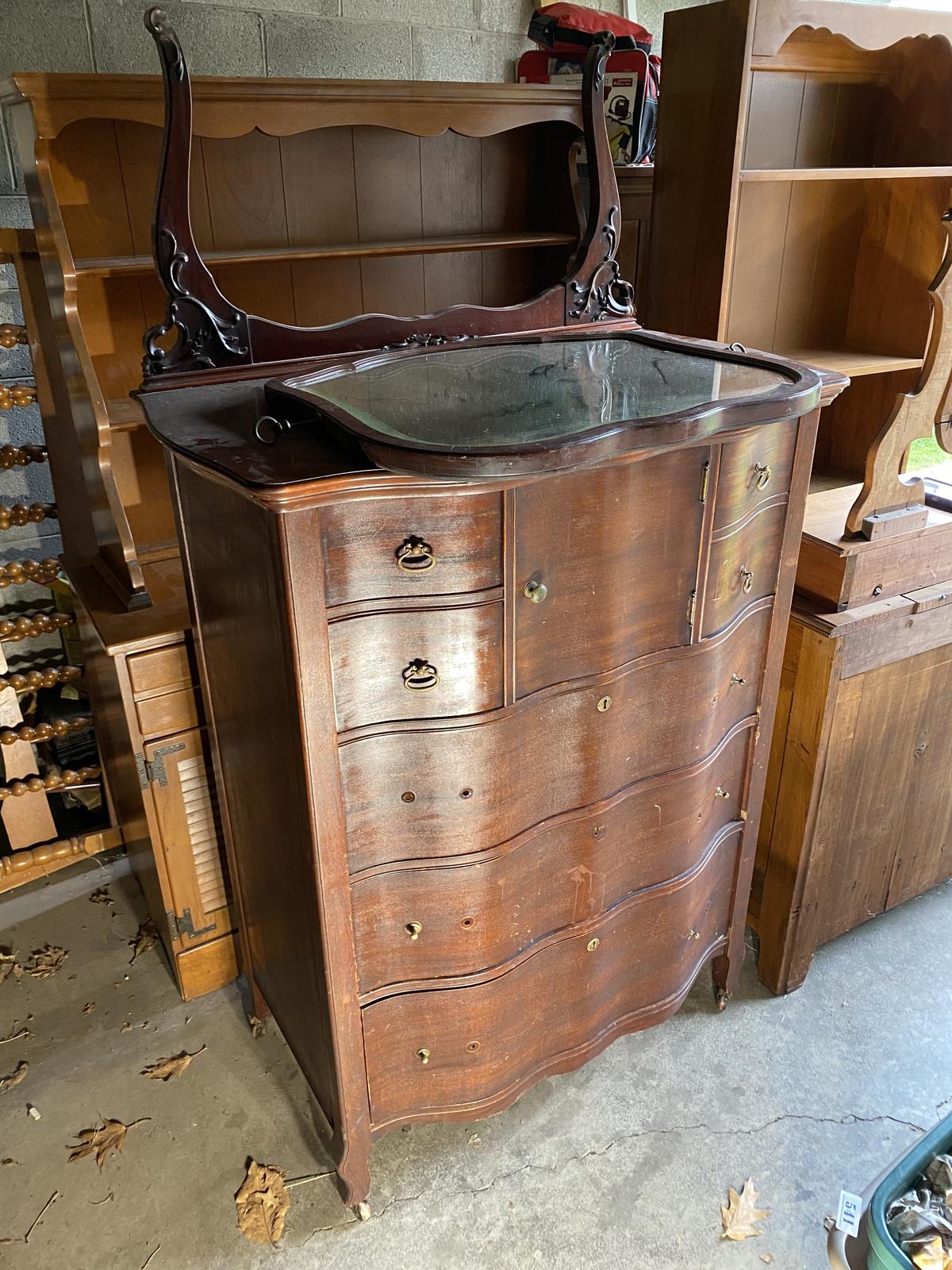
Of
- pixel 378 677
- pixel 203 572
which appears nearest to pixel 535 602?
pixel 378 677

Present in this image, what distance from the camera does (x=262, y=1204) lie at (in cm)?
180

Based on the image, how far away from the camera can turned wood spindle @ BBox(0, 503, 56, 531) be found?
223 centimetres

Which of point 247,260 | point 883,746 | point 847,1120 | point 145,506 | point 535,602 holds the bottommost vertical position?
point 847,1120

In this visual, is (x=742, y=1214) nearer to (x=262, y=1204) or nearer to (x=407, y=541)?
(x=262, y=1204)

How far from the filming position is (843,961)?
231 centimetres

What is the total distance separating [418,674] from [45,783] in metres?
1.52

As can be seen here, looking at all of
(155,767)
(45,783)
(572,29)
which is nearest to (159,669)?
(155,767)

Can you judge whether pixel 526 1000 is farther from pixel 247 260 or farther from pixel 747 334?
pixel 747 334

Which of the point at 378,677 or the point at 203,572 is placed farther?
the point at 203,572

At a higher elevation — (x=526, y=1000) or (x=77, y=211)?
(x=77, y=211)

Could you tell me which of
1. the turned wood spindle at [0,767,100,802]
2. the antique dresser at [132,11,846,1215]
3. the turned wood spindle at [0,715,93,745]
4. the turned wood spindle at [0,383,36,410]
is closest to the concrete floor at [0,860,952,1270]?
the antique dresser at [132,11,846,1215]

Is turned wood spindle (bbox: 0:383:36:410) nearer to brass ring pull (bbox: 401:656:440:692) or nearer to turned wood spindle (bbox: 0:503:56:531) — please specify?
turned wood spindle (bbox: 0:503:56:531)

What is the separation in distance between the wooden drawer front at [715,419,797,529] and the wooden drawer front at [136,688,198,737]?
3.68 feet

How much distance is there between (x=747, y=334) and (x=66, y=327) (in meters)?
1.59
